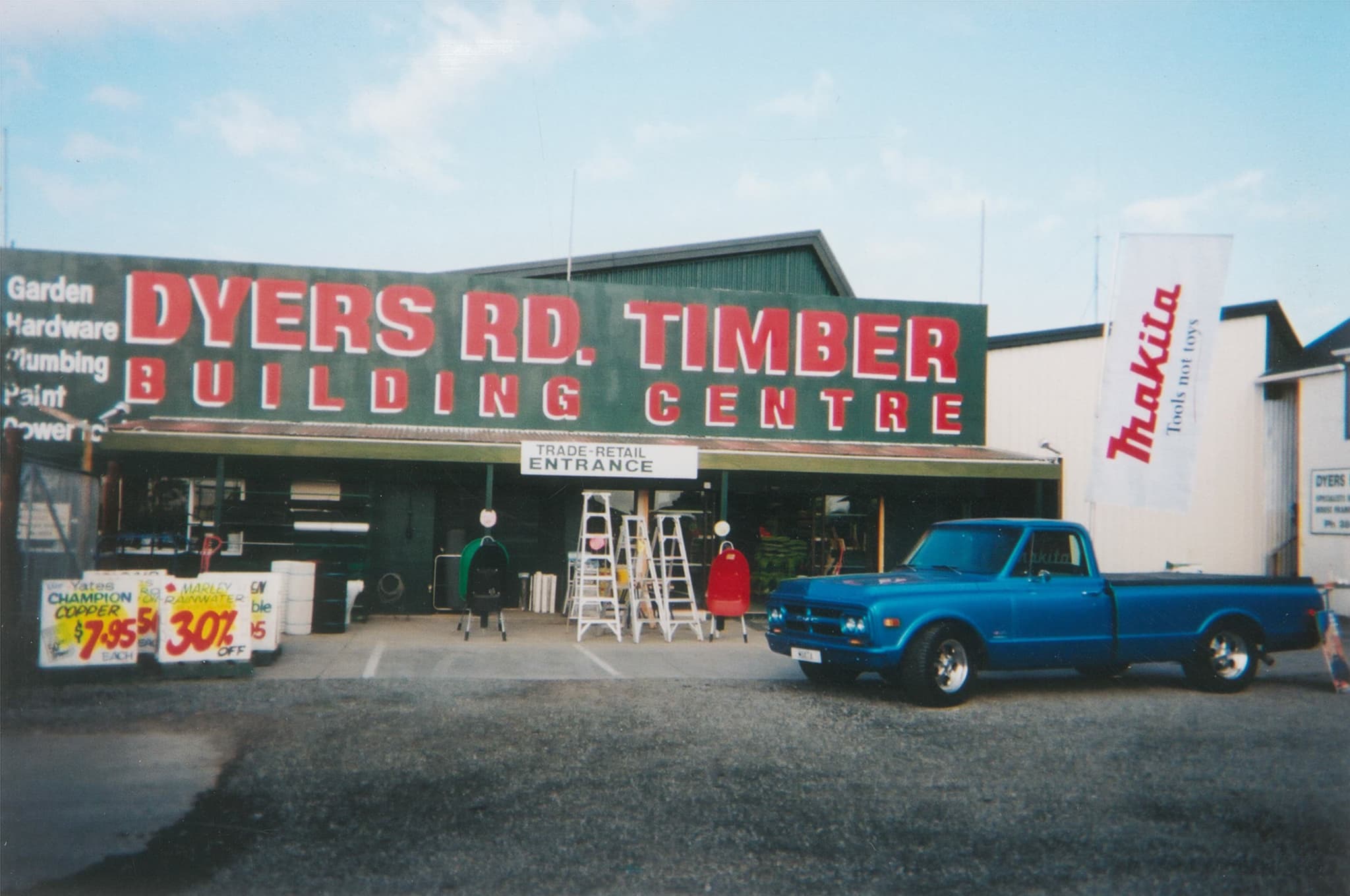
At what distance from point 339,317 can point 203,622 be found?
8.53 m

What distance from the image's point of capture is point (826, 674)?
35.8 ft

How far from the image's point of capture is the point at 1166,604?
10.7m

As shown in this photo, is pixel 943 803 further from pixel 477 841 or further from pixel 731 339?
pixel 731 339

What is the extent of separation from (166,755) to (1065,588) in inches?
313

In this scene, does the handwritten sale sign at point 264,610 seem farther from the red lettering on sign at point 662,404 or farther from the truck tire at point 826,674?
the red lettering on sign at point 662,404

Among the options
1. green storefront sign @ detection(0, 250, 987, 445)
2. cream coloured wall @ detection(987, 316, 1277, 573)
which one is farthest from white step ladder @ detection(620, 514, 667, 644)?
cream coloured wall @ detection(987, 316, 1277, 573)

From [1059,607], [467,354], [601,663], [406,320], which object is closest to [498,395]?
[467,354]

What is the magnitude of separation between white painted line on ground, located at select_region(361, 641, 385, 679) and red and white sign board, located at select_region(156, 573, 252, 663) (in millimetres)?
1178

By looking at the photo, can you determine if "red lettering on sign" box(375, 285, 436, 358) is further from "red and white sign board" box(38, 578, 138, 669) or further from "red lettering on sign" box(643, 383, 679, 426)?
"red and white sign board" box(38, 578, 138, 669)

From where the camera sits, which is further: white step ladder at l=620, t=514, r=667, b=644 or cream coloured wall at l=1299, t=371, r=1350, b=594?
cream coloured wall at l=1299, t=371, r=1350, b=594

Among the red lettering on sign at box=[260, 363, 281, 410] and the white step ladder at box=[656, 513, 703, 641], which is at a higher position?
the red lettering on sign at box=[260, 363, 281, 410]

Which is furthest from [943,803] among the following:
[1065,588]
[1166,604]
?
[1166,604]

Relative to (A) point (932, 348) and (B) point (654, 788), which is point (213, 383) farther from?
(B) point (654, 788)

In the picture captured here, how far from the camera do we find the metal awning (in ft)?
49.4
